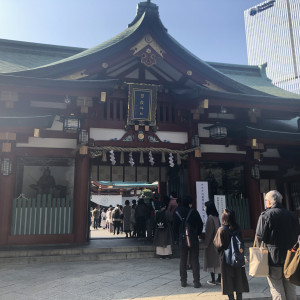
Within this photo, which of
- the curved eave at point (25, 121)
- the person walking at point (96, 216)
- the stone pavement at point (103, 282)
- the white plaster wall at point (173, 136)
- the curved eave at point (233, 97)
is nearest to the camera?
the stone pavement at point (103, 282)

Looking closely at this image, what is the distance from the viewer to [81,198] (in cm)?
945

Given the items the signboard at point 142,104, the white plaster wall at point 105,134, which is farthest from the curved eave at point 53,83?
the white plaster wall at point 105,134

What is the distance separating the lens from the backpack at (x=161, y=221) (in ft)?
28.2

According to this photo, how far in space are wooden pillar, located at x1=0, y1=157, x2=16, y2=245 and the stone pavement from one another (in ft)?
4.37

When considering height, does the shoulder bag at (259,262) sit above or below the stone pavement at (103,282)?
above

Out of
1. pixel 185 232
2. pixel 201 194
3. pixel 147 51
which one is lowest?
pixel 185 232

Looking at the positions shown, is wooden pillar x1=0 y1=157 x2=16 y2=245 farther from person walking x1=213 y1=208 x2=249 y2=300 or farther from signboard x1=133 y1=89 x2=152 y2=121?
person walking x1=213 y1=208 x2=249 y2=300

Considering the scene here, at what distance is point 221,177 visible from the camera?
11.5m

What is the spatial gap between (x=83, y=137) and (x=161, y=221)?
373 centimetres

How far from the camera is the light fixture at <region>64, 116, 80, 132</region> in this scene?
918cm

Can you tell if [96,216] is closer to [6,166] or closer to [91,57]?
[6,166]

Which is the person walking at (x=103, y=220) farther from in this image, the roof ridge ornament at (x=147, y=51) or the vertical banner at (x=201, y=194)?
the roof ridge ornament at (x=147, y=51)

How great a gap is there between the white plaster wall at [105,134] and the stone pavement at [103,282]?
4.09 m

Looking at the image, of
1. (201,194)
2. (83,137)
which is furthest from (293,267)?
(83,137)
